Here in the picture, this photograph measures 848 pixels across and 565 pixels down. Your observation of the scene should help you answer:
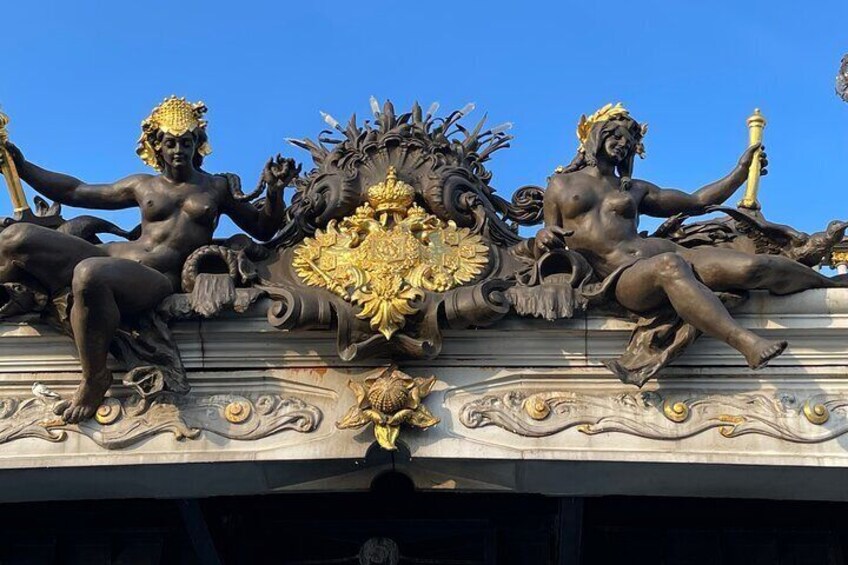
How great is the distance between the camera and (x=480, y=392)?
657 cm

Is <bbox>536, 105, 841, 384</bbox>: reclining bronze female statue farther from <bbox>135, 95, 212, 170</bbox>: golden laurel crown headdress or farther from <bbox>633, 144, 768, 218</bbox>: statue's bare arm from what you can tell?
<bbox>135, 95, 212, 170</bbox>: golden laurel crown headdress

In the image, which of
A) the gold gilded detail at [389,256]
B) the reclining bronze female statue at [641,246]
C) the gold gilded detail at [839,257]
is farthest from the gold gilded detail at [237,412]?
the gold gilded detail at [839,257]

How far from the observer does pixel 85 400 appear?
20.8 feet

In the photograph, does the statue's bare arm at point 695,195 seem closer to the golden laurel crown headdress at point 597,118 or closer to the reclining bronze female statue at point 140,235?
the golden laurel crown headdress at point 597,118

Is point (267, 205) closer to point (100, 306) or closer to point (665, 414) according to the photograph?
point (100, 306)

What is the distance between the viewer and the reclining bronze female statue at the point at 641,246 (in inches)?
238

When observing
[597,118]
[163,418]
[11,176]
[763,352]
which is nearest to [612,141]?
[597,118]

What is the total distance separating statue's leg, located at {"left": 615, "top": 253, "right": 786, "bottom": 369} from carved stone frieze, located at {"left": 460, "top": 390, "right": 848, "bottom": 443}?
0.64 meters

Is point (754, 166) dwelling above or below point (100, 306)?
above

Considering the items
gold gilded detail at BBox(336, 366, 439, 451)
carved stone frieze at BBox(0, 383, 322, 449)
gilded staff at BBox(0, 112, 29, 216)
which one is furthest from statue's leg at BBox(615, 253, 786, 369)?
gilded staff at BBox(0, 112, 29, 216)

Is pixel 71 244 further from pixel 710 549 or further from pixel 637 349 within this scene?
pixel 710 549

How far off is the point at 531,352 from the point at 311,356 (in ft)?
4.78

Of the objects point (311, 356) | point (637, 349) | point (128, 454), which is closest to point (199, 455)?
point (128, 454)

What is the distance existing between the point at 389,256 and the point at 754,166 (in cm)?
280
